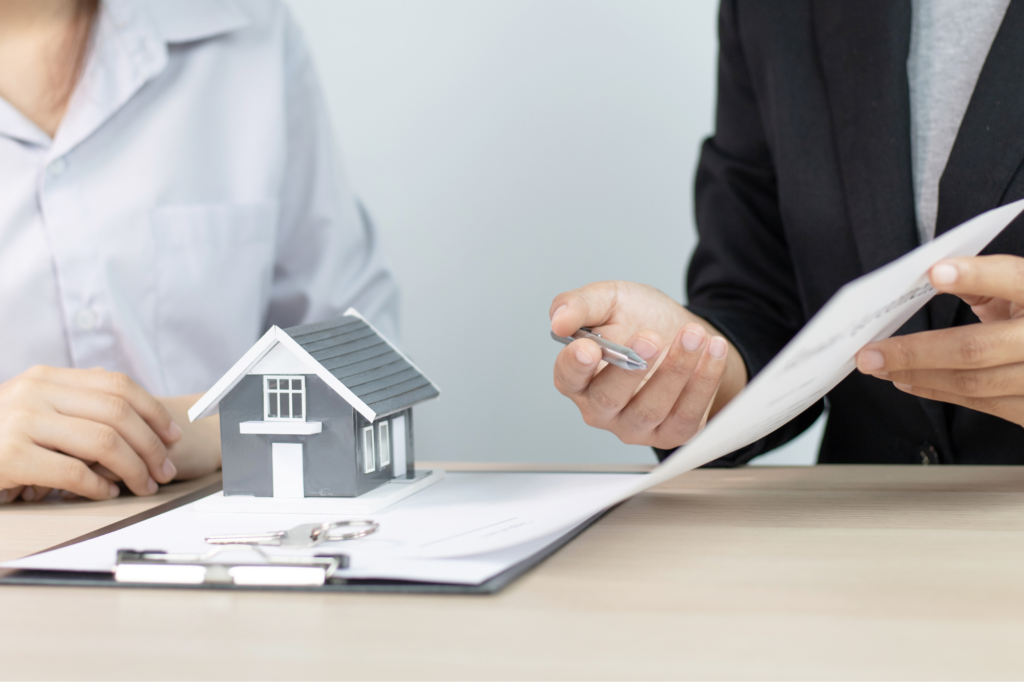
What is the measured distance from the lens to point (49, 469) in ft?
2.38

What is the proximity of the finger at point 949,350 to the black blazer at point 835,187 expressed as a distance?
10.2 inches

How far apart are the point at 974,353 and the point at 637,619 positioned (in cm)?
34

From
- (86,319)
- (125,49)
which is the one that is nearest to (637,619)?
(86,319)

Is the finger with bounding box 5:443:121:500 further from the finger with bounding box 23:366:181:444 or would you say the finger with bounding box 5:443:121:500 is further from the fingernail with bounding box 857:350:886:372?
the fingernail with bounding box 857:350:886:372

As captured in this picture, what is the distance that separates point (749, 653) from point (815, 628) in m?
0.05

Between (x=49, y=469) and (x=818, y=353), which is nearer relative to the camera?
(x=818, y=353)

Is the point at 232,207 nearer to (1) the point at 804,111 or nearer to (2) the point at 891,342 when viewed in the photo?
(1) the point at 804,111

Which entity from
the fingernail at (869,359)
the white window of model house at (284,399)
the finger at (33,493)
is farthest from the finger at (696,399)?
the finger at (33,493)

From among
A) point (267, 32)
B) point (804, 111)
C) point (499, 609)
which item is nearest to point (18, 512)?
point (499, 609)

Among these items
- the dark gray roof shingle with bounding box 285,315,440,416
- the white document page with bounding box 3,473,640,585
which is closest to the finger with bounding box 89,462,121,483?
the white document page with bounding box 3,473,640,585

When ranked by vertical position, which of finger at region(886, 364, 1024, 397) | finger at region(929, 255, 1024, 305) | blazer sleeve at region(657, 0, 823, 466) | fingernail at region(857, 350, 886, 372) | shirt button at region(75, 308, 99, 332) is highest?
blazer sleeve at region(657, 0, 823, 466)

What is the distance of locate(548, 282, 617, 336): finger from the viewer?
0.68m

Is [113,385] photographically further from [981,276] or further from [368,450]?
[981,276]

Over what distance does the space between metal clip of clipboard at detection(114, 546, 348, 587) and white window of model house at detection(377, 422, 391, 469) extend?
22cm
